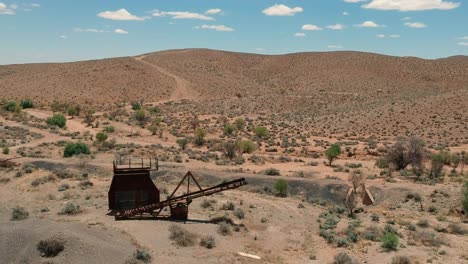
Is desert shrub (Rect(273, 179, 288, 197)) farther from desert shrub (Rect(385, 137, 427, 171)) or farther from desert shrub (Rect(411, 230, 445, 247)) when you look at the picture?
desert shrub (Rect(385, 137, 427, 171))

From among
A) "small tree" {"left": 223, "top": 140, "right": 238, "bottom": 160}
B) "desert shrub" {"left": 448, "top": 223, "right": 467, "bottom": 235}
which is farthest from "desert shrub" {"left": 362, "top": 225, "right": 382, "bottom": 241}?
"small tree" {"left": 223, "top": 140, "right": 238, "bottom": 160}

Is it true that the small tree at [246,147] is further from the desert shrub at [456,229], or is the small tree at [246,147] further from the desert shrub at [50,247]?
the desert shrub at [50,247]

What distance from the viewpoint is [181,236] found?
19.9 metres

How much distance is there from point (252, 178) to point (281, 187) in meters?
3.47

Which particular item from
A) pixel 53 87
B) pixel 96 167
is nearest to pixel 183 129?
pixel 96 167

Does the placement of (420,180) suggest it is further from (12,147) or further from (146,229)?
(12,147)

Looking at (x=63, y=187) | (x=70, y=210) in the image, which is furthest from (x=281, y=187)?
(x=63, y=187)

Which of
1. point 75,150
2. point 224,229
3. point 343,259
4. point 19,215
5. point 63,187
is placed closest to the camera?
point 343,259

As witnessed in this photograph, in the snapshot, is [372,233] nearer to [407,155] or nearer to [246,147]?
[407,155]

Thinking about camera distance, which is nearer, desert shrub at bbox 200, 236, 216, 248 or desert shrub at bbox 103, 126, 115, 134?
desert shrub at bbox 200, 236, 216, 248

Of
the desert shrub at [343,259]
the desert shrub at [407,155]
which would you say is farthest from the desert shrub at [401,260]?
the desert shrub at [407,155]

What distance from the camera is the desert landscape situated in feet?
64.3

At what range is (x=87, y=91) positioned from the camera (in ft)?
339

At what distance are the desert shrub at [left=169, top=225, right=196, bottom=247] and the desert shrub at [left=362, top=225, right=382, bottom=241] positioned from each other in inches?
312
